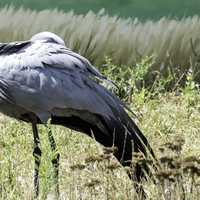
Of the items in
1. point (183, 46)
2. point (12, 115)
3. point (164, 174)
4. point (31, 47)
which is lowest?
point (164, 174)

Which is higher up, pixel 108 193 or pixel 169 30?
pixel 169 30

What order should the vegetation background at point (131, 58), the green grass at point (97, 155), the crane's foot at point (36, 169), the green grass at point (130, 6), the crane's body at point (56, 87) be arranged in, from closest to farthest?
1. the green grass at point (97, 155)
2. the crane's foot at point (36, 169)
3. the crane's body at point (56, 87)
4. the vegetation background at point (131, 58)
5. the green grass at point (130, 6)

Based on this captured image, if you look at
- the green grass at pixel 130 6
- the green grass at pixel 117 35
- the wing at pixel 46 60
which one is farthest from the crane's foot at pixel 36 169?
the green grass at pixel 130 6

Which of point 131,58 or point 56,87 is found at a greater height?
point 131,58

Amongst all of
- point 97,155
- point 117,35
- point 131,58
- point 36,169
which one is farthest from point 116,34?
point 97,155

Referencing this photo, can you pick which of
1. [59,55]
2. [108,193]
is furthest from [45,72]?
[108,193]

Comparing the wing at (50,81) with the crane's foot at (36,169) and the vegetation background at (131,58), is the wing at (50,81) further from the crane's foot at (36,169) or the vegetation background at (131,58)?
the vegetation background at (131,58)

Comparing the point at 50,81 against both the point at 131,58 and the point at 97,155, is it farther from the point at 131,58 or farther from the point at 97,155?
the point at 131,58

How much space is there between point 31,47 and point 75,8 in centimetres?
337

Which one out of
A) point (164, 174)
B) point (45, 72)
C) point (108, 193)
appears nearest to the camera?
point (164, 174)

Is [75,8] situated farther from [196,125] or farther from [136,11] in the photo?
[196,125]

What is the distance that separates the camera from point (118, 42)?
7.92 meters

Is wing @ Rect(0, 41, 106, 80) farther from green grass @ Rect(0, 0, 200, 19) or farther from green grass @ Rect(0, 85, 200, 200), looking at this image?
green grass @ Rect(0, 0, 200, 19)

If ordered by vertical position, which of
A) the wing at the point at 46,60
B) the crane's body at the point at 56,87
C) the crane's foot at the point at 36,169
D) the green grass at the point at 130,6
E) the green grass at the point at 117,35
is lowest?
the crane's foot at the point at 36,169
